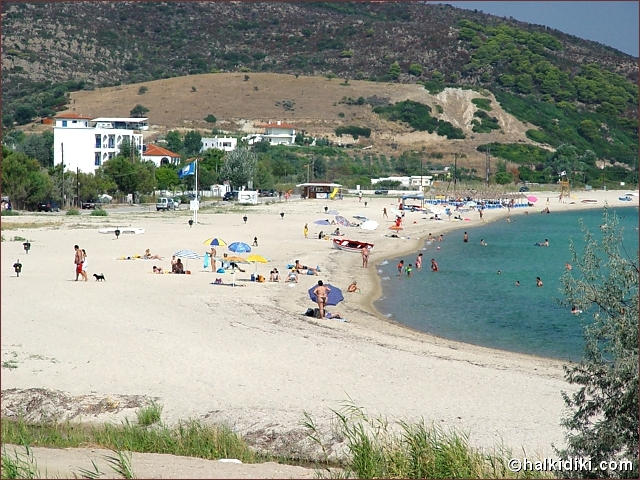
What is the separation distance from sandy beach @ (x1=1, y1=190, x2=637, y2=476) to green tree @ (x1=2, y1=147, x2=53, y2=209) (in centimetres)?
1911

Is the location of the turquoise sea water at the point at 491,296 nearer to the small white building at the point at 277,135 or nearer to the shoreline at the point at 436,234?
the shoreline at the point at 436,234

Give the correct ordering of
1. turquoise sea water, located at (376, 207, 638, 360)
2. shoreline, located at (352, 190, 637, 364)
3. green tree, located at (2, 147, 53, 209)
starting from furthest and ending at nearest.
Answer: green tree, located at (2, 147, 53, 209) < turquoise sea water, located at (376, 207, 638, 360) < shoreline, located at (352, 190, 637, 364)

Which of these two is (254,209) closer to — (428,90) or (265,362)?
(265,362)

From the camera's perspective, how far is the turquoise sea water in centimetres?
2314

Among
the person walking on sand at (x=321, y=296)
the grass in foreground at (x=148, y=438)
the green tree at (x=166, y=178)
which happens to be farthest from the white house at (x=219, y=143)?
the grass in foreground at (x=148, y=438)

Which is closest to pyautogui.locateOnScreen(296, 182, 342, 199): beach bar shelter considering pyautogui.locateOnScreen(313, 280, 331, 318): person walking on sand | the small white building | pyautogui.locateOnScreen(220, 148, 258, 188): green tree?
pyautogui.locateOnScreen(220, 148, 258, 188): green tree

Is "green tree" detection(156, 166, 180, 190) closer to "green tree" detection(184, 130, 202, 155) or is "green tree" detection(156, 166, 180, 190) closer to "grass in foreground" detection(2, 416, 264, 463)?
"green tree" detection(184, 130, 202, 155)

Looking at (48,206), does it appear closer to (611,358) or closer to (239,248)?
(239,248)

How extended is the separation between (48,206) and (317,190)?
32.3m

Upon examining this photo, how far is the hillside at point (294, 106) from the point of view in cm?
12150

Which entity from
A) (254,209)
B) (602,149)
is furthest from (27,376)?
(602,149)

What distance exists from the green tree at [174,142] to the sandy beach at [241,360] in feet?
220

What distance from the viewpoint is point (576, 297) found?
34.8 feet

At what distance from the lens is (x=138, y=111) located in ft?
405
